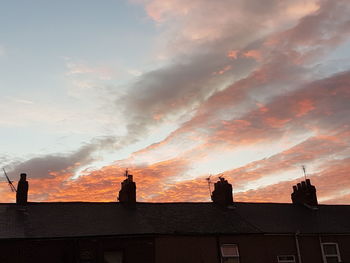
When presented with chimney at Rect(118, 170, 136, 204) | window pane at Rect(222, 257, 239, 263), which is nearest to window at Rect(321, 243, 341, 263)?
window pane at Rect(222, 257, 239, 263)

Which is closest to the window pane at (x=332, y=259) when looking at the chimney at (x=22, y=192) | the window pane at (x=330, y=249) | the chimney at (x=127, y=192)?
the window pane at (x=330, y=249)

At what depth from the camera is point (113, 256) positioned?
1158 inches

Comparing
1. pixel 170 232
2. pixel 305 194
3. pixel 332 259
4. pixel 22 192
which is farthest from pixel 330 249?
pixel 22 192

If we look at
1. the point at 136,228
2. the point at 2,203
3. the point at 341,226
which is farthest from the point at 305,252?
the point at 2,203

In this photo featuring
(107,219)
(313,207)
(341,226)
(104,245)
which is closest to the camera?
(104,245)

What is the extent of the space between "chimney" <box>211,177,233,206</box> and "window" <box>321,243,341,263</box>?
31.1 feet

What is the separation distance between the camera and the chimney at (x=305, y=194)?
141 ft

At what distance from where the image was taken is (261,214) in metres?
38.9

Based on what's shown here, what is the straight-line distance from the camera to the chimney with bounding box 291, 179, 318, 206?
4312 cm

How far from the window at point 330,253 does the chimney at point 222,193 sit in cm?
948

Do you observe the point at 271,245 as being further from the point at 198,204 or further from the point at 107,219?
the point at 107,219

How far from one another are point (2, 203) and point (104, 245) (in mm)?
9698

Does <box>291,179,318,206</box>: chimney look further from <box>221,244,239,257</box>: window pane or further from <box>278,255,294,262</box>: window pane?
<box>221,244,239,257</box>: window pane

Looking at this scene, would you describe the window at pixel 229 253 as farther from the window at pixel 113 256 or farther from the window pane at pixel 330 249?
the window pane at pixel 330 249
